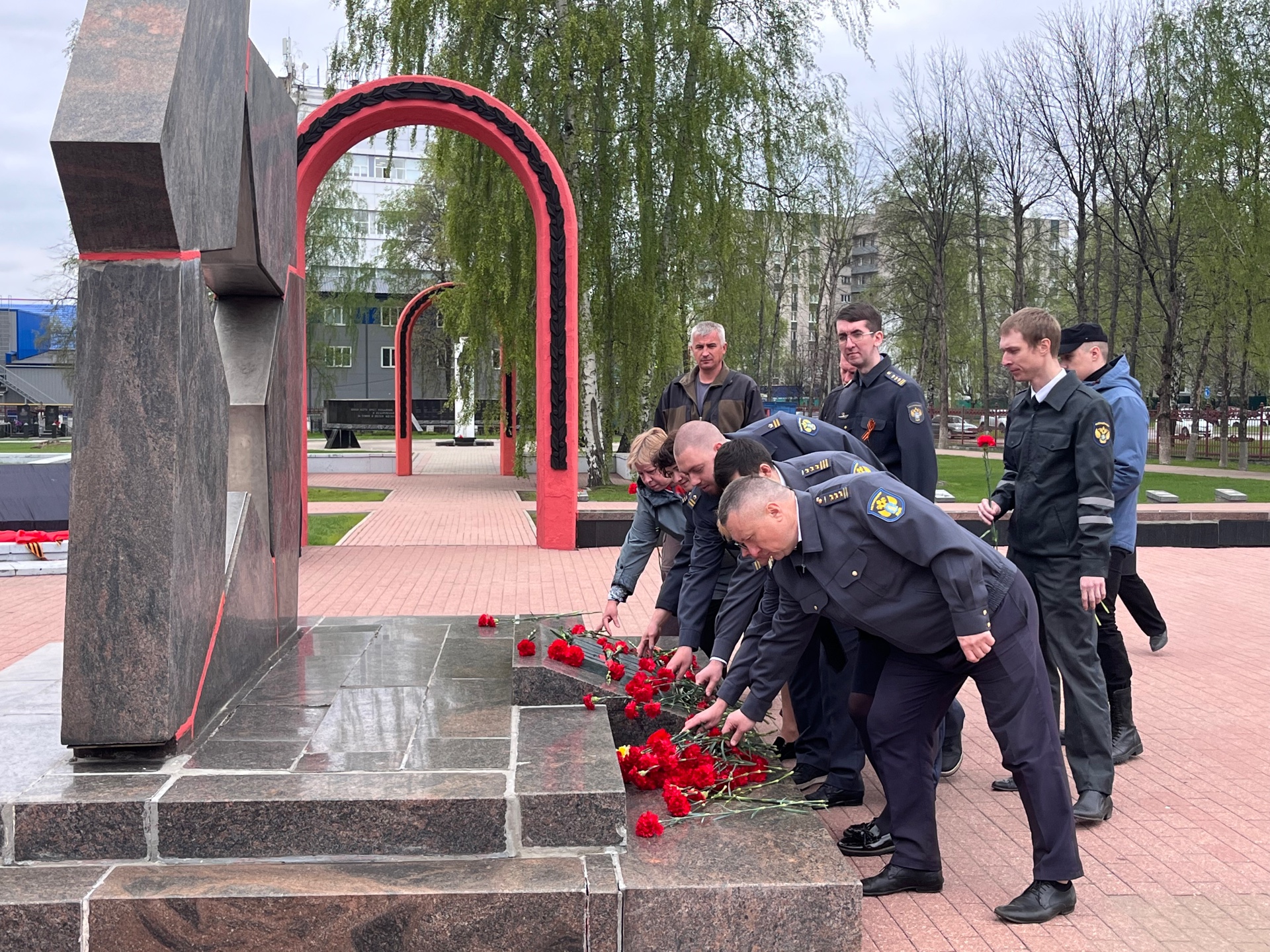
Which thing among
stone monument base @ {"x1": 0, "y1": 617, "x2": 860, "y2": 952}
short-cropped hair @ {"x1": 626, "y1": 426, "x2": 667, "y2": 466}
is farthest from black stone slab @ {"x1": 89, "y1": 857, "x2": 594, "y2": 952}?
short-cropped hair @ {"x1": 626, "y1": 426, "x2": 667, "y2": 466}

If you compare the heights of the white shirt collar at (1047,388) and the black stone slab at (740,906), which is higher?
the white shirt collar at (1047,388)

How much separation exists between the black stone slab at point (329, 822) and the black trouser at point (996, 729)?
135 cm

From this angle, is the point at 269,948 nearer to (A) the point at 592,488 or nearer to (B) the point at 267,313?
(B) the point at 267,313

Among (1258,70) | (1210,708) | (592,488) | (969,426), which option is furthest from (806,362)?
(1210,708)

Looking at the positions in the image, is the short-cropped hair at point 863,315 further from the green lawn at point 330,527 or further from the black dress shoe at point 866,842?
the green lawn at point 330,527

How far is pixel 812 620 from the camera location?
3.96 m

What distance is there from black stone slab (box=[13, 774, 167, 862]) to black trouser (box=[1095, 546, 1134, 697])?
4.15 meters

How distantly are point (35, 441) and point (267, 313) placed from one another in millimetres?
36577

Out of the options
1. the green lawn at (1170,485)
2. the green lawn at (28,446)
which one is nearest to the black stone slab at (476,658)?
the green lawn at (1170,485)

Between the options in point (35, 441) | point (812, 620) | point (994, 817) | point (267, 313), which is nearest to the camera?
point (812, 620)

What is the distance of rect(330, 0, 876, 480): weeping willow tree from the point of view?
1727cm

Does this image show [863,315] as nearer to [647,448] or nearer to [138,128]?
[647,448]

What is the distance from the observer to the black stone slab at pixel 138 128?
388 cm

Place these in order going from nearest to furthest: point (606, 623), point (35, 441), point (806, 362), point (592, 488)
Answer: point (606, 623) → point (592, 488) → point (35, 441) → point (806, 362)
